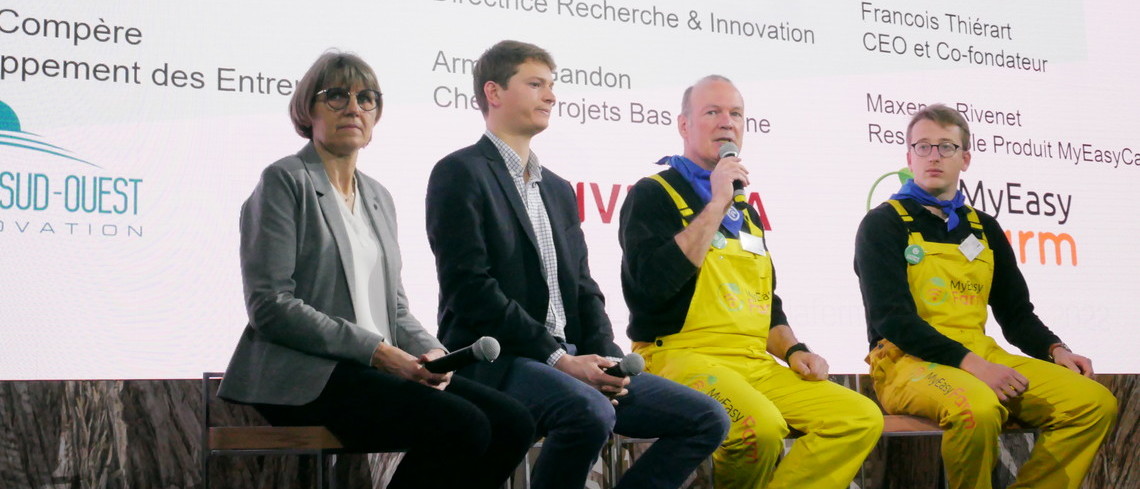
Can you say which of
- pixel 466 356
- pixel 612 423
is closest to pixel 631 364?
pixel 612 423

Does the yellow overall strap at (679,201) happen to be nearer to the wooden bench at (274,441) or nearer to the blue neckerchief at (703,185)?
the blue neckerchief at (703,185)

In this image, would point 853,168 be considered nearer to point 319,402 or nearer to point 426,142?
point 426,142

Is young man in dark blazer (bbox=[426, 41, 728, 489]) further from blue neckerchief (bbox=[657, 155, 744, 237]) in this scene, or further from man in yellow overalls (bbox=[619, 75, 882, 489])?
blue neckerchief (bbox=[657, 155, 744, 237])

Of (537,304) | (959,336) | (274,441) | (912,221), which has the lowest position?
(274,441)

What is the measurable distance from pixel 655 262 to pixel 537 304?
1.19ft

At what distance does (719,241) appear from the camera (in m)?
3.30

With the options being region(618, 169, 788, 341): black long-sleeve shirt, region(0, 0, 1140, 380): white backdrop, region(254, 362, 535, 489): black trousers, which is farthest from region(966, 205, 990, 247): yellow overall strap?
region(254, 362, 535, 489): black trousers

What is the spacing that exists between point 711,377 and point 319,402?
0.98 m

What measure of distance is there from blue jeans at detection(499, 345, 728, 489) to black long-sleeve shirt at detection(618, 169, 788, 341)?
0.30 metres

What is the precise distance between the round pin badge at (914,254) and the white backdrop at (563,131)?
0.45 m

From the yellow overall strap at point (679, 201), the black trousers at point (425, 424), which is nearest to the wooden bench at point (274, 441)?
the black trousers at point (425, 424)

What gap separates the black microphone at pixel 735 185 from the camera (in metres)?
3.19

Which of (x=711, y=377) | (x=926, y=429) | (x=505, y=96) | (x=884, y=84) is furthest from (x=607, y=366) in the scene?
(x=884, y=84)

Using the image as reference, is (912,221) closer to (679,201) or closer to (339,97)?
(679,201)
